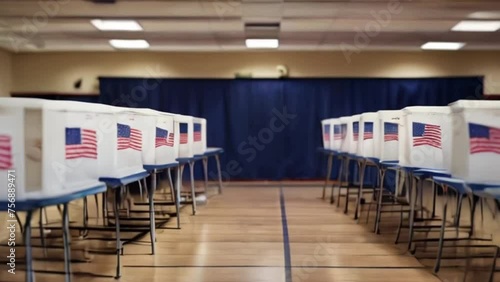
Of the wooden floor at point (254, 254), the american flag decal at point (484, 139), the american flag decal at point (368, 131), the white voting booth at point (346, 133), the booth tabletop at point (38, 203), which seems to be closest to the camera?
the booth tabletop at point (38, 203)

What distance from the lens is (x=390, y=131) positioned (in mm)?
4266

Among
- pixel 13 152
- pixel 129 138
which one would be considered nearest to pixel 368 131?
pixel 129 138

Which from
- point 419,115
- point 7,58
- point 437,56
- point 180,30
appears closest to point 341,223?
point 419,115

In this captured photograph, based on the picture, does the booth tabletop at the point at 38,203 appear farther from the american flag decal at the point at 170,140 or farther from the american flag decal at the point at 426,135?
the american flag decal at the point at 426,135

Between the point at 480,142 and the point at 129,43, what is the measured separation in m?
7.44

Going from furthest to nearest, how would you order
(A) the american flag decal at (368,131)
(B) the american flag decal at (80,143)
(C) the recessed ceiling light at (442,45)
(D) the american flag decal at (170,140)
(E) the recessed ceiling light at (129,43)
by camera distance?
(C) the recessed ceiling light at (442,45) < (E) the recessed ceiling light at (129,43) < (A) the american flag decal at (368,131) < (D) the american flag decal at (170,140) < (B) the american flag decal at (80,143)

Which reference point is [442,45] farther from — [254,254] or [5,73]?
[5,73]

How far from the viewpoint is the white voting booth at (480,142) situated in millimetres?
Answer: 2537

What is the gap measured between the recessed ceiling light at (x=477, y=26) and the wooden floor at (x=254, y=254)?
12.6 feet

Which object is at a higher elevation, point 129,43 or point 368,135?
point 129,43

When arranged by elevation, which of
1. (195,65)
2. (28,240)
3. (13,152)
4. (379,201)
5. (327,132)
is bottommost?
(379,201)

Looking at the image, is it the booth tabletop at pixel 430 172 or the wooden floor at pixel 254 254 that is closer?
the wooden floor at pixel 254 254

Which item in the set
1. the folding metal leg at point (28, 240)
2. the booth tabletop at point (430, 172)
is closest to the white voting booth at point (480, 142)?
the booth tabletop at point (430, 172)

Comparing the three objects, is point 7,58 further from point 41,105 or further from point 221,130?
point 41,105
